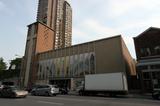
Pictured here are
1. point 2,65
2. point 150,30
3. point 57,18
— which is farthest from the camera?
point 57,18

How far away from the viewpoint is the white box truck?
73.4ft

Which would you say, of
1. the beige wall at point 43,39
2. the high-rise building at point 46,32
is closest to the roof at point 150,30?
the beige wall at point 43,39

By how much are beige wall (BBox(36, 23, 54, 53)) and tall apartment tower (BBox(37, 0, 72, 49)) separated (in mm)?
46010

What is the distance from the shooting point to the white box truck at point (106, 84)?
22.4 metres

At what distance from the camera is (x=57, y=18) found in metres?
107

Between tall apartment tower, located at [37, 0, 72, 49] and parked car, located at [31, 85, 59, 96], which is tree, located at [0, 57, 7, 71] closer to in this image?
tall apartment tower, located at [37, 0, 72, 49]

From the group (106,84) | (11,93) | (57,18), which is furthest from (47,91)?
(57,18)

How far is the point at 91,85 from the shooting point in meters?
24.9

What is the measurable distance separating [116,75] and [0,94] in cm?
1612

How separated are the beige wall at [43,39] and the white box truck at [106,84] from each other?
2788 cm

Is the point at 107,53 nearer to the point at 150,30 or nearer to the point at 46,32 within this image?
the point at 150,30

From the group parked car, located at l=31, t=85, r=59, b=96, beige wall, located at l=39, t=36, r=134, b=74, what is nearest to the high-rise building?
beige wall, located at l=39, t=36, r=134, b=74

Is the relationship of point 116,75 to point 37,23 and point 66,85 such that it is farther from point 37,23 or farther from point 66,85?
point 37,23

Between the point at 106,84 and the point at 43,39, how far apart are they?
34146mm
